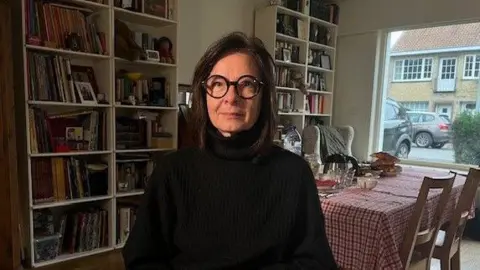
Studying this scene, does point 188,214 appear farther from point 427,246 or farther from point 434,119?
point 434,119

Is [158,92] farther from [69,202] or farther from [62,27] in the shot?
[69,202]

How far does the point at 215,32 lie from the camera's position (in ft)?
11.4

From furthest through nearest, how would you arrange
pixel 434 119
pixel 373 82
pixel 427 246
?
pixel 373 82 < pixel 434 119 < pixel 427 246

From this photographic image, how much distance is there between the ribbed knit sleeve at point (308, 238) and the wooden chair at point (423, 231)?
98 centimetres

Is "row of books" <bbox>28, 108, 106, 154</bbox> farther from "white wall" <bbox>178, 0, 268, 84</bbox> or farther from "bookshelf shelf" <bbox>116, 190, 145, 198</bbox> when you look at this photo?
"white wall" <bbox>178, 0, 268, 84</bbox>

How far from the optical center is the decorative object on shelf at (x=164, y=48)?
9.35 feet

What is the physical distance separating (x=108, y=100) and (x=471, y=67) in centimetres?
378

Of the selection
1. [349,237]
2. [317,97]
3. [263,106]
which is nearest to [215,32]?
[317,97]

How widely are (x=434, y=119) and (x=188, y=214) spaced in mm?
4056

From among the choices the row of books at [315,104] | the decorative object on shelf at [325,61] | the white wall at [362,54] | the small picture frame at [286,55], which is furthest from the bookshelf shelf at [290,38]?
the white wall at [362,54]

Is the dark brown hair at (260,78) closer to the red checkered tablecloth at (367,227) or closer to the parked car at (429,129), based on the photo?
the red checkered tablecloth at (367,227)

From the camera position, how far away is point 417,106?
13.7 ft

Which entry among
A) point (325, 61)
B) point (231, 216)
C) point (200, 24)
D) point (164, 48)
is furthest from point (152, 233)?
point (325, 61)

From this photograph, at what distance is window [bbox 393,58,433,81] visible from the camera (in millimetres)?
4141
